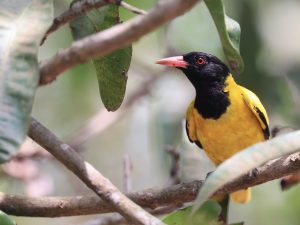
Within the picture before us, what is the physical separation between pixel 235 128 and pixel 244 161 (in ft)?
5.96

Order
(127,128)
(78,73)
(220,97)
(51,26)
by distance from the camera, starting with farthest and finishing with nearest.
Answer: (127,128) < (78,73) < (220,97) < (51,26)

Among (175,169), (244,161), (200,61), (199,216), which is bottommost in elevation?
(175,169)

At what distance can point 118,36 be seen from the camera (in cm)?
131

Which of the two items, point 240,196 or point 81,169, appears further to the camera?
point 240,196

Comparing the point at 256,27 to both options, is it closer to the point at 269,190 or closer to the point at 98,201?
the point at 269,190

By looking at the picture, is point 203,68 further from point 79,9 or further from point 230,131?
point 79,9

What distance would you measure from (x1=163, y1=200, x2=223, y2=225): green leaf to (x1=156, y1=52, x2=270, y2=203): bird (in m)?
1.21

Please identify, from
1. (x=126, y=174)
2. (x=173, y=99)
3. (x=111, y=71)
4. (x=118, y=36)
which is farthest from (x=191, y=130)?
(x=118, y=36)

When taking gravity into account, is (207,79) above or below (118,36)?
below

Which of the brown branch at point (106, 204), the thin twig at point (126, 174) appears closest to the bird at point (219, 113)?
the thin twig at point (126, 174)

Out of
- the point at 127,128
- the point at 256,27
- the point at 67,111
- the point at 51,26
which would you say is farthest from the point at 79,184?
the point at 51,26

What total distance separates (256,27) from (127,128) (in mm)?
1893

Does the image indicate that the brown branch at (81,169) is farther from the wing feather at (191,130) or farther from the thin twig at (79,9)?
the wing feather at (191,130)

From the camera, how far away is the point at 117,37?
1308 mm
